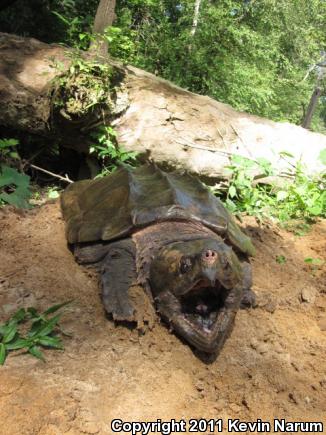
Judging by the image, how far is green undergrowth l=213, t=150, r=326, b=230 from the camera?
14.9ft

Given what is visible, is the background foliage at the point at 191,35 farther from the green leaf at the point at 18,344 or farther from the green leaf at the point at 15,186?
the green leaf at the point at 18,344

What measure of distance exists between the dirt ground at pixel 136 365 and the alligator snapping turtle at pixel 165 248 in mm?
131

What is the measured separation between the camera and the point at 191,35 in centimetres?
1132

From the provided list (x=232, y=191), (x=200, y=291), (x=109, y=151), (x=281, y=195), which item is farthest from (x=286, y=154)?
(x=200, y=291)

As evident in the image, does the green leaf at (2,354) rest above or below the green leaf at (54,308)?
above

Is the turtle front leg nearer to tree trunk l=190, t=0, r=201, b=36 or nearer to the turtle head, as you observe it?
the turtle head

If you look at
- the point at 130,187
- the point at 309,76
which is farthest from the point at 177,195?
the point at 309,76

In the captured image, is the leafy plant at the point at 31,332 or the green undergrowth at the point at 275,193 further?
the green undergrowth at the point at 275,193

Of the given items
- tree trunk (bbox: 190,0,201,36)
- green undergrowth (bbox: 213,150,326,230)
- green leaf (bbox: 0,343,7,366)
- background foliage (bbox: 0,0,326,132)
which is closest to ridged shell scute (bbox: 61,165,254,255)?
green leaf (bbox: 0,343,7,366)

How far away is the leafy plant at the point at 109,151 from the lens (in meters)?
4.69

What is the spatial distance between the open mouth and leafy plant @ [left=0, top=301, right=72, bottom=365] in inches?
25.6

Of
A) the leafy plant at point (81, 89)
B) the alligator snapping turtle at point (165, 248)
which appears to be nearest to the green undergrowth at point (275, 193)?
the alligator snapping turtle at point (165, 248)

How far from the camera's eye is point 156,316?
2.48 metres

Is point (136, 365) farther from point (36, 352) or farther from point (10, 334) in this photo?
point (10, 334)
